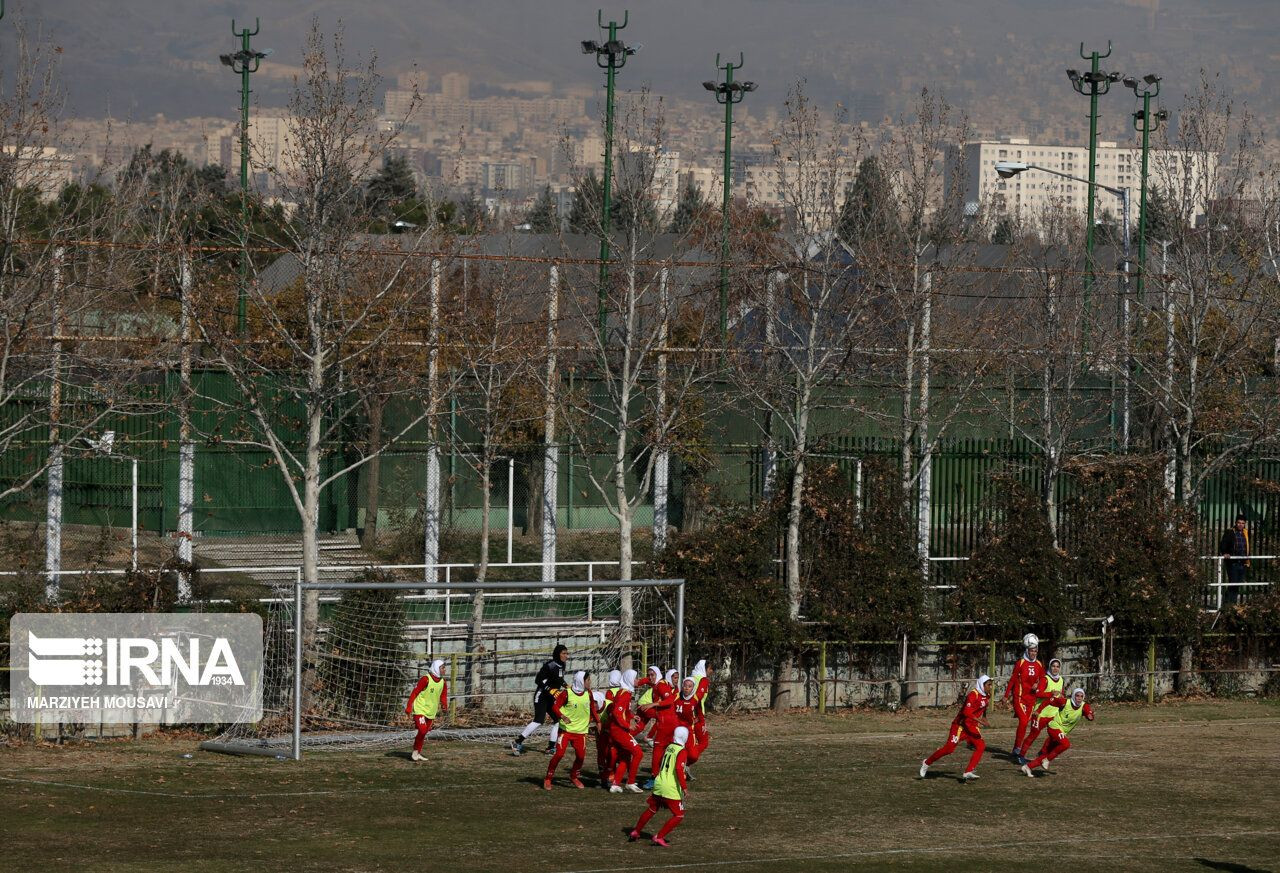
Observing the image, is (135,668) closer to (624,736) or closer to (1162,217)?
(624,736)

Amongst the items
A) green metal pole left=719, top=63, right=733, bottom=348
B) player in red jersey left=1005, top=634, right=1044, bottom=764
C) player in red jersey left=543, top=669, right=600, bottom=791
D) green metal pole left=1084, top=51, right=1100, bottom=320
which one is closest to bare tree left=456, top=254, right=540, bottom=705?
green metal pole left=719, top=63, right=733, bottom=348

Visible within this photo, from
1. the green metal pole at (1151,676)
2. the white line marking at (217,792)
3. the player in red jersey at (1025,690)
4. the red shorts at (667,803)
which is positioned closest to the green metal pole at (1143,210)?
the green metal pole at (1151,676)

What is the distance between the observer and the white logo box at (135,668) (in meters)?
A: 22.1

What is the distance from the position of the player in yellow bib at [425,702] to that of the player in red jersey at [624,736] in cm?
272

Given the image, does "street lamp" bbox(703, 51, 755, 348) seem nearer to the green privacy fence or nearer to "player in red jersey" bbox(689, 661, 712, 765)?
the green privacy fence

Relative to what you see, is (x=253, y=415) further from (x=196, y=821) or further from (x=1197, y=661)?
(x=1197, y=661)

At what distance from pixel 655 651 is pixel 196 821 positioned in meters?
10.4

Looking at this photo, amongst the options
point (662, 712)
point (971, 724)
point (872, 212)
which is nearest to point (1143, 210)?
point (872, 212)

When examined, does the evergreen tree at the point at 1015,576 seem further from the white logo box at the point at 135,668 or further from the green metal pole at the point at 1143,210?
the white logo box at the point at 135,668

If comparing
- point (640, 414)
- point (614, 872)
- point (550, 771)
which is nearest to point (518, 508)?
point (640, 414)

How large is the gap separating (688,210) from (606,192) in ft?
10.8

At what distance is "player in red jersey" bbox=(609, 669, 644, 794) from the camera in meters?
18.3

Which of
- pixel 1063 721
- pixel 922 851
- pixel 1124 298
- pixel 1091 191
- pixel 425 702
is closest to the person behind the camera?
pixel 922 851

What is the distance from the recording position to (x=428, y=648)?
25516 millimetres
